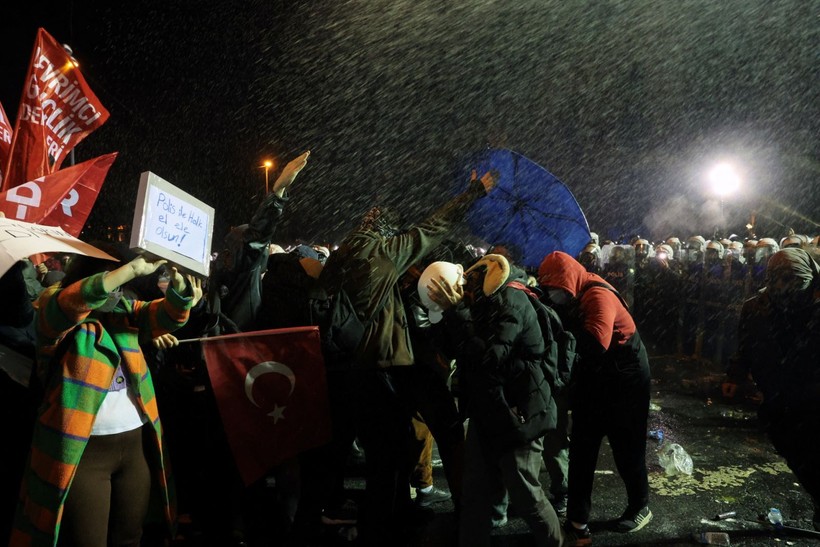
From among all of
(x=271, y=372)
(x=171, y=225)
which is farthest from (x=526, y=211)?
(x=171, y=225)

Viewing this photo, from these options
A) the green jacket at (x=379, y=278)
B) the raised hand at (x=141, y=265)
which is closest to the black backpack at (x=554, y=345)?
the green jacket at (x=379, y=278)

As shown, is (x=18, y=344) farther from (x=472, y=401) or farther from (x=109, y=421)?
(x=472, y=401)

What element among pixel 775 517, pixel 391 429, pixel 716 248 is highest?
pixel 716 248

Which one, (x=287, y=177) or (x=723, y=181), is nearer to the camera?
(x=287, y=177)

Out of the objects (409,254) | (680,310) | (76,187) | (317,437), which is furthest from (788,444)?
(680,310)

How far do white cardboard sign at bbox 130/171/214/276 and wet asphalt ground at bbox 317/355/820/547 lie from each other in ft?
8.13

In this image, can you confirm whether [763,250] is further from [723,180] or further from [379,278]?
[723,180]

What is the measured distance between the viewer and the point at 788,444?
3.59 metres

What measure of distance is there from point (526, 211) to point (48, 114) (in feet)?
17.1

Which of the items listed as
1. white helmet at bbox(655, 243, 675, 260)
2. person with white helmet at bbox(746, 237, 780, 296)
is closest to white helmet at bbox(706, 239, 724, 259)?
person with white helmet at bbox(746, 237, 780, 296)

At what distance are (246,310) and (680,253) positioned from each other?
43.6ft

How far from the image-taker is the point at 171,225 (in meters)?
2.38

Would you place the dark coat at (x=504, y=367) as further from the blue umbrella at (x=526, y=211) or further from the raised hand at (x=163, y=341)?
the raised hand at (x=163, y=341)

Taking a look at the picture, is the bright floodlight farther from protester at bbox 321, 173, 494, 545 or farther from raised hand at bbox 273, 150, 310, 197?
raised hand at bbox 273, 150, 310, 197
